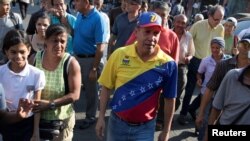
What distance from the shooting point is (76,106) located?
265 inches

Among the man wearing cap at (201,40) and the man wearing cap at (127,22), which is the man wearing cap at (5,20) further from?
the man wearing cap at (201,40)

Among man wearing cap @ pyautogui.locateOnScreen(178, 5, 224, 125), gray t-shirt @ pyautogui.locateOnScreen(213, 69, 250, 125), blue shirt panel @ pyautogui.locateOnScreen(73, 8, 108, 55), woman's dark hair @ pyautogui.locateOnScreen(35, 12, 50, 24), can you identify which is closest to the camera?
gray t-shirt @ pyautogui.locateOnScreen(213, 69, 250, 125)

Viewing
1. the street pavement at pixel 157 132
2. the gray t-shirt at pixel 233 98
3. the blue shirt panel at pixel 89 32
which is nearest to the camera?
the gray t-shirt at pixel 233 98

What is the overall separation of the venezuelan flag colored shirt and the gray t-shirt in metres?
0.41

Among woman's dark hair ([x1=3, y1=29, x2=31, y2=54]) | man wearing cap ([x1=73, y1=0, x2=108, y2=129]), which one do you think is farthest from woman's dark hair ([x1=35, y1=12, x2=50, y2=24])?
woman's dark hair ([x1=3, y1=29, x2=31, y2=54])

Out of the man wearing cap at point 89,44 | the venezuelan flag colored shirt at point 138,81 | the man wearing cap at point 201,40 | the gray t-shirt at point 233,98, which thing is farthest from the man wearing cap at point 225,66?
the man wearing cap at point 201,40

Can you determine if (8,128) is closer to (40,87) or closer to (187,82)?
(40,87)

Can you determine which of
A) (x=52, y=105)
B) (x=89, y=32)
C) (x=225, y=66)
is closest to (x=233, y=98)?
(x=225, y=66)

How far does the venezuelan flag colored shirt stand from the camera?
3.26 meters

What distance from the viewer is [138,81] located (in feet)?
10.7

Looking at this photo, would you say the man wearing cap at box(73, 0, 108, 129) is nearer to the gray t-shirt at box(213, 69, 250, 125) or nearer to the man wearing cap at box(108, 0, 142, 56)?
the man wearing cap at box(108, 0, 142, 56)

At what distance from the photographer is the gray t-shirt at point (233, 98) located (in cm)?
307

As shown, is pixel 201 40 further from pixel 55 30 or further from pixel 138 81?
pixel 55 30

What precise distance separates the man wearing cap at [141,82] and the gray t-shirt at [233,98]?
41 cm
